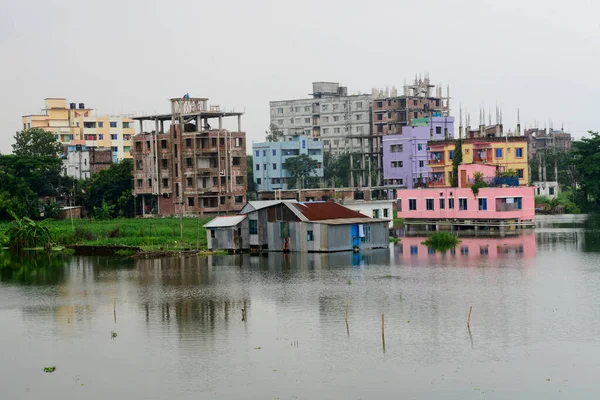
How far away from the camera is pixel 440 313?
29.1 meters

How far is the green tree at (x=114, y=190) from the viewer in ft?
262

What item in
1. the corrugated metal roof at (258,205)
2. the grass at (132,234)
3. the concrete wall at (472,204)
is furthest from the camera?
the concrete wall at (472,204)

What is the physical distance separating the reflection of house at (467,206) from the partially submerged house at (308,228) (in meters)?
16.0

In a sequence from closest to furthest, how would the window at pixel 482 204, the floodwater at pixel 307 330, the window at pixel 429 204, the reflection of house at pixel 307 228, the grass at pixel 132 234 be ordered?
the floodwater at pixel 307 330 → the reflection of house at pixel 307 228 → the grass at pixel 132 234 → the window at pixel 482 204 → the window at pixel 429 204

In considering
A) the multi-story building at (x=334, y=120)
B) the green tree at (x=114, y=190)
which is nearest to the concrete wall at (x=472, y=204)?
the green tree at (x=114, y=190)

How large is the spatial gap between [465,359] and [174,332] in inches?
359

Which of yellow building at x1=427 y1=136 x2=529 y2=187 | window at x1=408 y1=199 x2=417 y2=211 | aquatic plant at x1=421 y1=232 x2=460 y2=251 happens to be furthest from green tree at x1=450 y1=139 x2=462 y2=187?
aquatic plant at x1=421 y1=232 x2=460 y2=251

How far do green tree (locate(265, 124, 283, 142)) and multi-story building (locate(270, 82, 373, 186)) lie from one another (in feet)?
1.52

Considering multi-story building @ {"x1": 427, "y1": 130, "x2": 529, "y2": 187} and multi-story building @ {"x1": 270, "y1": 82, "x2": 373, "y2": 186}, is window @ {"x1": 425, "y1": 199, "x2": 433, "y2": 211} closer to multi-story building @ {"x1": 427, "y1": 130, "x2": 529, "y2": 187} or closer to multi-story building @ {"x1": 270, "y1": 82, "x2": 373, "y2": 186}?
multi-story building @ {"x1": 427, "y1": 130, "x2": 529, "y2": 187}

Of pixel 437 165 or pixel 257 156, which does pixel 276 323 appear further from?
pixel 257 156

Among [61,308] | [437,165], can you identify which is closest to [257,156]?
[437,165]

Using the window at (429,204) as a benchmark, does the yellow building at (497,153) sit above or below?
above

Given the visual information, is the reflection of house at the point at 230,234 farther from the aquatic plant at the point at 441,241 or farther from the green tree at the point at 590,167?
the green tree at the point at 590,167

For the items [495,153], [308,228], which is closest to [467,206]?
[495,153]
